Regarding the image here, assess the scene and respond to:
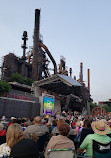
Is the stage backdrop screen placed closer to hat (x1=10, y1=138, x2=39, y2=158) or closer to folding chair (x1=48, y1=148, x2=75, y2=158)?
folding chair (x1=48, y1=148, x2=75, y2=158)

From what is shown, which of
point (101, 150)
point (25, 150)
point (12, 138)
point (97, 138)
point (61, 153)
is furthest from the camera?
point (97, 138)

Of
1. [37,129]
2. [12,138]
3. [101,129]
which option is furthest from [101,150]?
[37,129]

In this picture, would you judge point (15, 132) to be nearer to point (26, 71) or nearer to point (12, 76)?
point (12, 76)

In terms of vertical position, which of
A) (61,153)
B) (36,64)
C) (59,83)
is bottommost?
(61,153)

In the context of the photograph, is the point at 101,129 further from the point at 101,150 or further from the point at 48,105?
the point at 48,105

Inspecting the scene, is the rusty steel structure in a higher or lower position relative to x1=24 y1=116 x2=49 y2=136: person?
higher

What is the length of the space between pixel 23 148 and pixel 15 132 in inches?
28.9

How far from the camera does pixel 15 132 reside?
2.81m

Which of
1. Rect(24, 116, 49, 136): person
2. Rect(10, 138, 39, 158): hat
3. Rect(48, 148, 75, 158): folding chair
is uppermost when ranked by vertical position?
Rect(10, 138, 39, 158): hat

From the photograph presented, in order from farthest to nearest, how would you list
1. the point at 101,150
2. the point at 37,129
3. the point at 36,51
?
1. the point at 36,51
2. the point at 37,129
3. the point at 101,150

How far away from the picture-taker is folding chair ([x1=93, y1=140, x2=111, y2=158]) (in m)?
3.17

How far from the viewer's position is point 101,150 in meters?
3.17

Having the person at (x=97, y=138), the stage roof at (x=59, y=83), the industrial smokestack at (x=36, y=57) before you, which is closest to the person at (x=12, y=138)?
the person at (x=97, y=138)

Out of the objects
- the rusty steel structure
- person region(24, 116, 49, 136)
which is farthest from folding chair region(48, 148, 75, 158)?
the rusty steel structure
